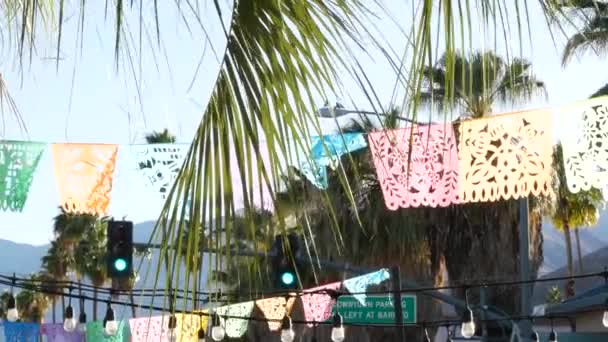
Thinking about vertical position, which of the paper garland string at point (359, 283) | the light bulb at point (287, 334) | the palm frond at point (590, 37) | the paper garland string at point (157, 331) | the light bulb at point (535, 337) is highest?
the paper garland string at point (359, 283)

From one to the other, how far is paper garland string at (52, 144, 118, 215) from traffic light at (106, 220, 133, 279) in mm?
592

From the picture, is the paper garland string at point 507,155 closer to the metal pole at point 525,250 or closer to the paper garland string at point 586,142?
the paper garland string at point 586,142

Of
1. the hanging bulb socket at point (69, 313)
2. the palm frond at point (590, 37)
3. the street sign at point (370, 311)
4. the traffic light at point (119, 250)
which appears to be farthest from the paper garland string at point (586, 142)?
the hanging bulb socket at point (69, 313)

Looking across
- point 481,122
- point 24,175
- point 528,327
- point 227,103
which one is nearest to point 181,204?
point 227,103

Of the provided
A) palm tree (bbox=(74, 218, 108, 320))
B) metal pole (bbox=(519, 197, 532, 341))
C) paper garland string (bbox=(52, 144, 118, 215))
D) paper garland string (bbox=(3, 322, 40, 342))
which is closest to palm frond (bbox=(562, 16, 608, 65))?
paper garland string (bbox=(52, 144, 118, 215))

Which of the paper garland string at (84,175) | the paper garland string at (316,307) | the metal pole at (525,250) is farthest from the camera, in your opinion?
the paper garland string at (316,307)

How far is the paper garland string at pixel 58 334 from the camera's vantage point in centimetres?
2972

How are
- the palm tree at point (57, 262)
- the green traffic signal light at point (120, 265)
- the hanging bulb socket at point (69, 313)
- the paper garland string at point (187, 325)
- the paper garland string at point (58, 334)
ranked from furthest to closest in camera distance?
1. the palm tree at point (57, 262)
2. the paper garland string at point (58, 334)
3. the hanging bulb socket at point (69, 313)
4. the green traffic signal light at point (120, 265)
5. the paper garland string at point (187, 325)

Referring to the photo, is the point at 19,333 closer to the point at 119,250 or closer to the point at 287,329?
the point at 287,329

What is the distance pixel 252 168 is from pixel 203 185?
10 centimetres

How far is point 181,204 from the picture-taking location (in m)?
2.19

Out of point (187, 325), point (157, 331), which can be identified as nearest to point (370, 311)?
point (157, 331)

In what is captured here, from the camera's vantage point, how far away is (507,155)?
1255 centimetres

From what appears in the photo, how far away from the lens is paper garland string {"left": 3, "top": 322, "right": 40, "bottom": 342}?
96.1 ft
